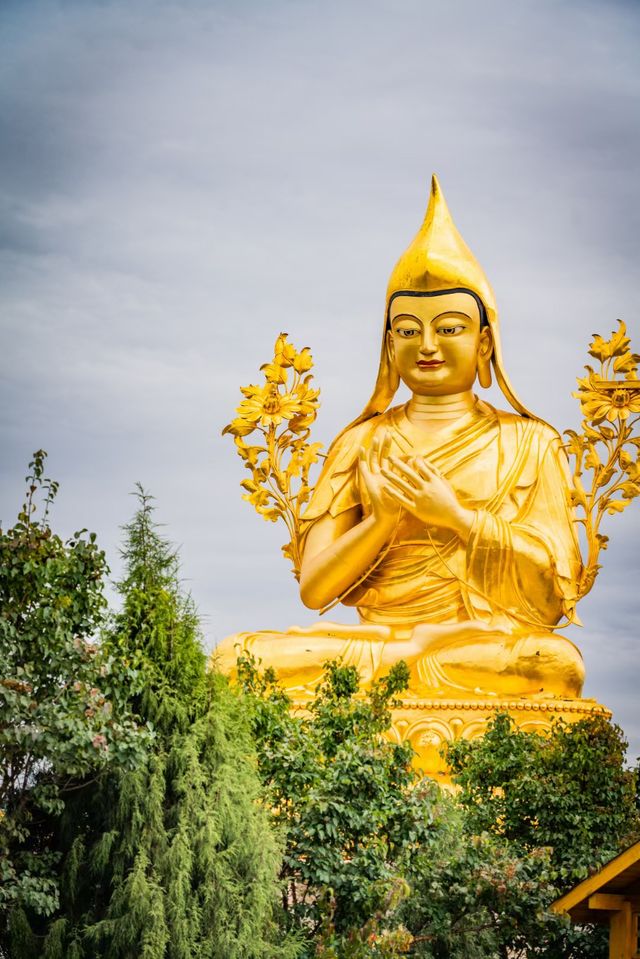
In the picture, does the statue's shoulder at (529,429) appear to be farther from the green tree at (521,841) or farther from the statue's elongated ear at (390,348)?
the green tree at (521,841)

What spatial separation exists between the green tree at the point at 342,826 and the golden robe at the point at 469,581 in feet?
12.8

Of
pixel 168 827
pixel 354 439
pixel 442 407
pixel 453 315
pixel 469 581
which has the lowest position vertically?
pixel 168 827

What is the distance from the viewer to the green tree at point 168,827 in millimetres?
9992

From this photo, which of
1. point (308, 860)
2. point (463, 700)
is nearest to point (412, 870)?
point (308, 860)

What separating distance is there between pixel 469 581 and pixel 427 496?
86cm

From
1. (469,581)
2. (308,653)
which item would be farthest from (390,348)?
(308,653)

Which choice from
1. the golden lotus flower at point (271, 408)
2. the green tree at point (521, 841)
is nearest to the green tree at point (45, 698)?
the green tree at point (521, 841)

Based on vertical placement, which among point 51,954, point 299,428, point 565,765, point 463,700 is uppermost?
point 299,428

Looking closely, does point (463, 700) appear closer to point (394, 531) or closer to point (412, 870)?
point (394, 531)

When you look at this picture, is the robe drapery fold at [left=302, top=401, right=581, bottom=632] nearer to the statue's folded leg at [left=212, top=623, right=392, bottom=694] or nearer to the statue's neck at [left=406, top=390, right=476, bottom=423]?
the statue's neck at [left=406, top=390, right=476, bottom=423]

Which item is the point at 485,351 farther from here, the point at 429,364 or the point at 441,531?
the point at 441,531

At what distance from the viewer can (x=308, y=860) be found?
10969 mm

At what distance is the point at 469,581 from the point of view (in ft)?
53.6

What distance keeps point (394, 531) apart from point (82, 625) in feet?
20.1
